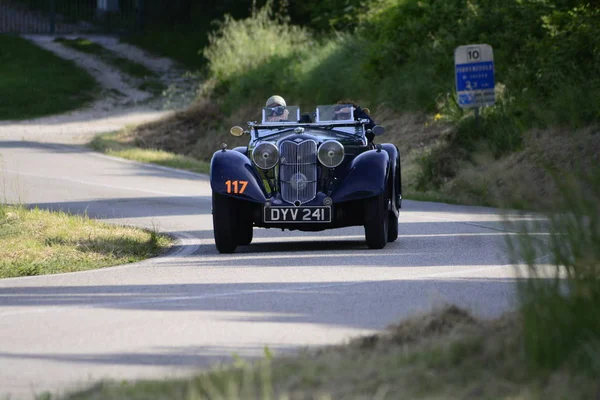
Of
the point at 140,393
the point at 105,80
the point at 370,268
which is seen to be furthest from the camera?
the point at 105,80

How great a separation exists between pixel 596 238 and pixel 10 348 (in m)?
3.89

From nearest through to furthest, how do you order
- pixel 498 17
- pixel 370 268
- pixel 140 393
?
pixel 140 393 < pixel 370 268 < pixel 498 17

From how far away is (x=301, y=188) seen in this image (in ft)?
48.6

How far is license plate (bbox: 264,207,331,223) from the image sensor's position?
47.3 ft

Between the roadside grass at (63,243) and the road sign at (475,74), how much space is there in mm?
11165

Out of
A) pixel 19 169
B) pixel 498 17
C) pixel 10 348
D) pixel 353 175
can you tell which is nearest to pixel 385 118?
pixel 498 17

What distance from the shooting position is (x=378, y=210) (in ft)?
47.1

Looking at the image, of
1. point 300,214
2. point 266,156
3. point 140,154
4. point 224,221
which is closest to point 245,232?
point 224,221

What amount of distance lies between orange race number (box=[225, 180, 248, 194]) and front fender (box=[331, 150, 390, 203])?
3.38ft

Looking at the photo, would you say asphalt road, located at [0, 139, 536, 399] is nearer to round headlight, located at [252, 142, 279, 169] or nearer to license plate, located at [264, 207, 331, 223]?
license plate, located at [264, 207, 331, 223]

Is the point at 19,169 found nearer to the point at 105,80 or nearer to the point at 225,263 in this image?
the point at 225,263

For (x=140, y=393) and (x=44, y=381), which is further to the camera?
(x=44, y=381)

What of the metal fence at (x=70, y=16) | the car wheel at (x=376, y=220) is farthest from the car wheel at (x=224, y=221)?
the metal fence at (x=70, y=16)

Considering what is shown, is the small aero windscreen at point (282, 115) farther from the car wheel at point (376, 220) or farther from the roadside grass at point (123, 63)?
the roadside grass at point (123, 63)
